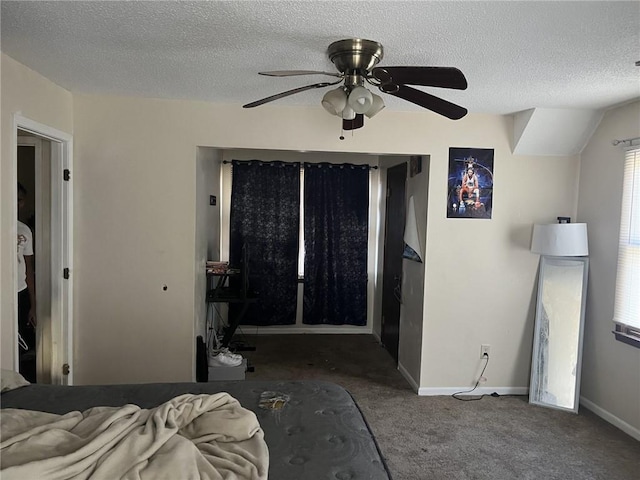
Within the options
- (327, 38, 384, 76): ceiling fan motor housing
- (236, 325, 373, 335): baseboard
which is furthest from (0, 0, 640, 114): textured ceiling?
(236, 325, 373, 335): baseboard

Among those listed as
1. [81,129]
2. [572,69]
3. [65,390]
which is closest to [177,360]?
[65,390]

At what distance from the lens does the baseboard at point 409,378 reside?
3.87m

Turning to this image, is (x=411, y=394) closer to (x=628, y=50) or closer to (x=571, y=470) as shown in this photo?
(x=571, y=470)

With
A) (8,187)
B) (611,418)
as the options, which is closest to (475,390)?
(611,418)

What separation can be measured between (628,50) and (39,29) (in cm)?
283

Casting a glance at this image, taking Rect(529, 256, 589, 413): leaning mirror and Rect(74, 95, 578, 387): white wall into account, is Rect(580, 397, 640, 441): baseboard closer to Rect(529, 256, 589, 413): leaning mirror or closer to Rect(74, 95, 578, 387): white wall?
Rect(529, 256, 589, 413): leaning mirror

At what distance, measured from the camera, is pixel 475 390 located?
12.6 ft

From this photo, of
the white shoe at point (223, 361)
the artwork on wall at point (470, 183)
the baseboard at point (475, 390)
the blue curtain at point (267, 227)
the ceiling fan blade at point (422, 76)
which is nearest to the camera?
the ceiling fan blade at point (422, 76)

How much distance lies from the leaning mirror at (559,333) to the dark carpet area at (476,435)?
0.50ft

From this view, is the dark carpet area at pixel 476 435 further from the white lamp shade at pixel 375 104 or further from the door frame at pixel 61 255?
the white lamp shade at pixel 375 104

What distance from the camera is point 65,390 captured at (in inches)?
87.3

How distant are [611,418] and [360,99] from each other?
3.09 m

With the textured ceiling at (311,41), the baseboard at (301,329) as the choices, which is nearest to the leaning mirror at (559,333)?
the textured ceiling at (311,41)

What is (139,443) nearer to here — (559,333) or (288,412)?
(288,412)
